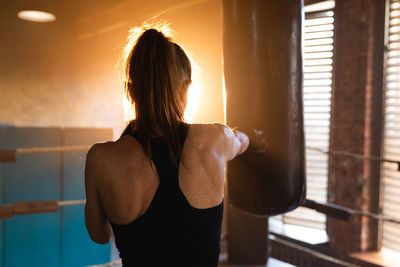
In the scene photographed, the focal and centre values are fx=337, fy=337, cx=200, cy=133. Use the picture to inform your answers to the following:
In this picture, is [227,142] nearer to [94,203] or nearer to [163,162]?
[163,162]

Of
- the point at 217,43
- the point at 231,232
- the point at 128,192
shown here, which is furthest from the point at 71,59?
the point at 128,192

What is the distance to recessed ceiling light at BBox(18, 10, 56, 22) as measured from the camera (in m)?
3.68

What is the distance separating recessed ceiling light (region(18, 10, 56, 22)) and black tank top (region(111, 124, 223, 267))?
11.9ft

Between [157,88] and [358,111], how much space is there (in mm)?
2616

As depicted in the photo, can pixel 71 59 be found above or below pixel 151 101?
above

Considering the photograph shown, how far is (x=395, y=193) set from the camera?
2797mm

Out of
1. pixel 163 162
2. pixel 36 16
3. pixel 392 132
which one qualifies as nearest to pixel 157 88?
pixel 163 162

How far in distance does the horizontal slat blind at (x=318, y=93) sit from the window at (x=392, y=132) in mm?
471

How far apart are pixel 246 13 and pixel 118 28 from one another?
356cm

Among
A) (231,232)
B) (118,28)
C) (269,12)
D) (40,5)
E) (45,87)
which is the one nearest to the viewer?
(269,12)

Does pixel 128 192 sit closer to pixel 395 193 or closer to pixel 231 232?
pixel 231 232

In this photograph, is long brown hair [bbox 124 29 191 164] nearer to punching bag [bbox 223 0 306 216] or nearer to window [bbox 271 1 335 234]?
punching bag [bbox 223 0 306 216]

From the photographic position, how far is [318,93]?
3143 mm

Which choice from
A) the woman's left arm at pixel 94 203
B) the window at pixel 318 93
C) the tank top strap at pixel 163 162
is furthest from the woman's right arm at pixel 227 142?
the window at pixel 318 93
